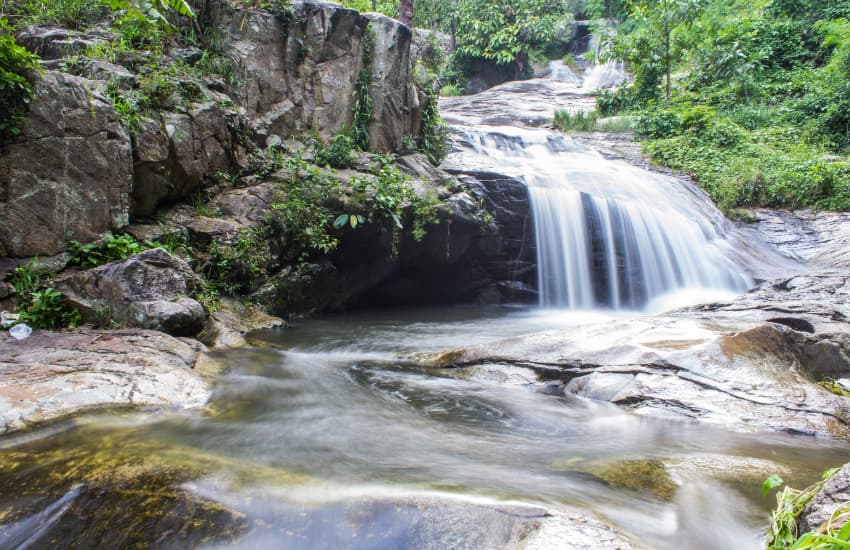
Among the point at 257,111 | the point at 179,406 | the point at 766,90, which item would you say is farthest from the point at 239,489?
the point at 766,90

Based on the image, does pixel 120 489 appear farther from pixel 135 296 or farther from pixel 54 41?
pixel 54 41

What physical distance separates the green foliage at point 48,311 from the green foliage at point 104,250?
573 mm

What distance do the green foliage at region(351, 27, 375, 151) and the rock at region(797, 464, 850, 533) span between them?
30.7ft

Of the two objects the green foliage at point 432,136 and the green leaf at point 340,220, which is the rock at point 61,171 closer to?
the green leaf at point 340,220

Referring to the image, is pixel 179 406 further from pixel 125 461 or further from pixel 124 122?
pixel 124 122

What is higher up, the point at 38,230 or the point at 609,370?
the point at 38,230

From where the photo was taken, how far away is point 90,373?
3.52m

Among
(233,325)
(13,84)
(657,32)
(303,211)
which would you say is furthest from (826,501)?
(657,32)

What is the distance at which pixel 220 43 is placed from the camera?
873cm

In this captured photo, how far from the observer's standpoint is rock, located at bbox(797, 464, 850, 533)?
5.20 feet

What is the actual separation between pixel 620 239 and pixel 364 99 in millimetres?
6370

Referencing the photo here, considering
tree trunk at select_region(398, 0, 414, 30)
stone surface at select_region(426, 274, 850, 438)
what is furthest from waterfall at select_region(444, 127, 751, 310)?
stone surface at select_region(426, 274, 850, 438)

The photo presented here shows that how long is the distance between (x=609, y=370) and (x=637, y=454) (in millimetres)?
1495

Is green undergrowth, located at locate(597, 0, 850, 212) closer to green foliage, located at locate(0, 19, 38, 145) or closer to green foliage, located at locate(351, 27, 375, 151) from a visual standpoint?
green foliage, located at locate(351, 27, 375, 151)
